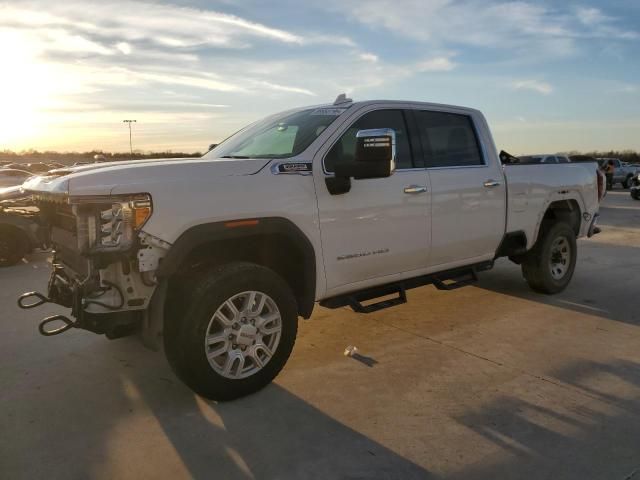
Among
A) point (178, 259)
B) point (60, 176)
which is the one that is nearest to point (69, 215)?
point (60, 176)

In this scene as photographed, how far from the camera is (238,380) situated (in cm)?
350

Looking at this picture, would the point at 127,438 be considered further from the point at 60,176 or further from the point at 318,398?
the point at 60,176

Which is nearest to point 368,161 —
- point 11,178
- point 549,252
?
point 549,252

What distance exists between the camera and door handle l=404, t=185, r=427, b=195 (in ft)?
14.3

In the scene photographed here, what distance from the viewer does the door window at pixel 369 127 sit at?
156 inches

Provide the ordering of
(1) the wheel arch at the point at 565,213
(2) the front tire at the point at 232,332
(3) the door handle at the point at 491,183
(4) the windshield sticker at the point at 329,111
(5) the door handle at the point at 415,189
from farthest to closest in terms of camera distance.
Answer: (1) the wheel arch at the point at 565,213 < (3) the door handle at the point at 491,183 < (5) the door handle at the point at 415,189 < (4) the windshield sticker at the point at 329,111 < (2) the front tire at the point at 232,332

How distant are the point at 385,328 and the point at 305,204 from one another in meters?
1.87

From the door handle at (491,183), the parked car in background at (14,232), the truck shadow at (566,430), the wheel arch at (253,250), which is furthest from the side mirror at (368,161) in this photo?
the parked car in background at (14,232)

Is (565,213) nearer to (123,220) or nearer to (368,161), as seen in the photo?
(368,161)

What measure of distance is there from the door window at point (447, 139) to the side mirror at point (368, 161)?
41.7 inches

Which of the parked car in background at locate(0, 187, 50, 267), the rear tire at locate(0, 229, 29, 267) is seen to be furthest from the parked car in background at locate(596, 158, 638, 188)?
the rear tire at locate(0, 229, 29, 267)

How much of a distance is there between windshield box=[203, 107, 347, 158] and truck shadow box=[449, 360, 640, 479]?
7.62ft

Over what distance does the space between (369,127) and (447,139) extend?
105 centimetres

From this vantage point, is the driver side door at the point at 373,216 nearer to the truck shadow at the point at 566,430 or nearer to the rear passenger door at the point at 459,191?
the rear passenger door at the point at 459,191
